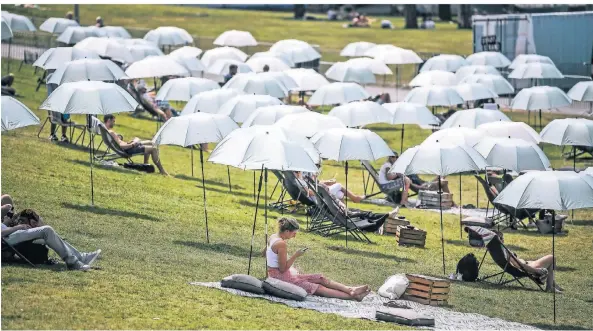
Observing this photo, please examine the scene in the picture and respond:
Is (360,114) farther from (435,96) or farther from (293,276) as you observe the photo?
(293,276)

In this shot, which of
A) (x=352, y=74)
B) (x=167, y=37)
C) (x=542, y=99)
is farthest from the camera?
(x=167, y=37)

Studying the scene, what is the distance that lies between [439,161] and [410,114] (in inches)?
350

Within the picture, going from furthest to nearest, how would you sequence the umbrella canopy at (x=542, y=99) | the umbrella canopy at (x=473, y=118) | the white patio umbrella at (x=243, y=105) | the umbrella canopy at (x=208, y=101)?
the umbrella canopy at (x=542, y=99) < the umbrella canopy at (x=473, y=118) < the umbrella canopy at (x=208, y=101) < the white patio umbrella at (x=243, y=105)

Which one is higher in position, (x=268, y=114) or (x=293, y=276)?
(x=268, y=114)

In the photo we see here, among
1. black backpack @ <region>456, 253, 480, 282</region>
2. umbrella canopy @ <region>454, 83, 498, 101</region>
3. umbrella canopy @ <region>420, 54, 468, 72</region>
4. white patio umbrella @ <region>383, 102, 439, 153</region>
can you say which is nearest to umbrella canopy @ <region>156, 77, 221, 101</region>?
white patio umbrella @ <region>383, 102, 439, 153</region>

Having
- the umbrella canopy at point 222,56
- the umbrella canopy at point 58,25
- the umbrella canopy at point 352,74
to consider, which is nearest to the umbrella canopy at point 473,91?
the umbrella canopy at point 352,74

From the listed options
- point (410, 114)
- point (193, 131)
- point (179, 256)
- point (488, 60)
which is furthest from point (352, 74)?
point (179, 256)

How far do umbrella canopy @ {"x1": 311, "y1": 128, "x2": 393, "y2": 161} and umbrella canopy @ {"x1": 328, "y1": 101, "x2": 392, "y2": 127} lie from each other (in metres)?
5.34

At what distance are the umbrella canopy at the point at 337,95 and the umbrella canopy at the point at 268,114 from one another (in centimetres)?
646

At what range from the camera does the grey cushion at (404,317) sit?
527 inches

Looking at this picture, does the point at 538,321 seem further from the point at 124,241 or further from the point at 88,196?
the point at 88,196

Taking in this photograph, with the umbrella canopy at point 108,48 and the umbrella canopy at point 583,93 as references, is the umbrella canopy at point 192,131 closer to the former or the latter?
the umbrella canopy at point 583,93

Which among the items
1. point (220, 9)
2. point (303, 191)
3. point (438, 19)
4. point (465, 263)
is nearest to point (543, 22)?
point (303, 191)

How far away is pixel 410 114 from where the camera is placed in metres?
27.5
